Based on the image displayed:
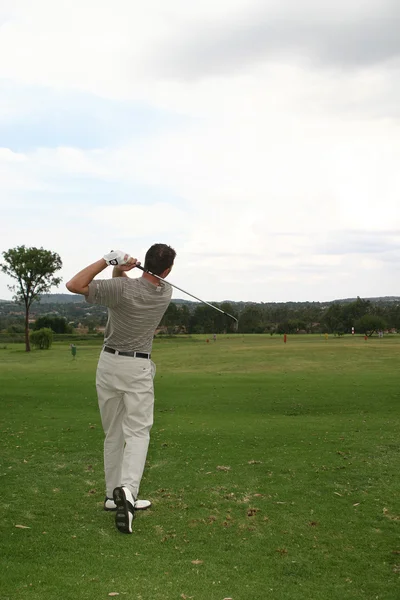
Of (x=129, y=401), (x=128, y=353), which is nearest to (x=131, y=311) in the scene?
(x=128, y=353)

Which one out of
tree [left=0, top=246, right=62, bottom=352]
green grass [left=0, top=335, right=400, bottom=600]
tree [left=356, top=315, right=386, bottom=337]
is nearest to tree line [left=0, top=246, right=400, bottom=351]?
tree [left=356, top=315, right=386, bottom=337]

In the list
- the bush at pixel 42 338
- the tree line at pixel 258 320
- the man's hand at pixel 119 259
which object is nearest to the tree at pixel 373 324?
the tree line at pixel 258 320

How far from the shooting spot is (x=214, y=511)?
662 centimetres

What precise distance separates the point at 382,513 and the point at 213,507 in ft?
6.36

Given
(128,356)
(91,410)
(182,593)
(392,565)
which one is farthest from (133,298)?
(91,410)

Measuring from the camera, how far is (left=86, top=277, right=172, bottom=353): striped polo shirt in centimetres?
617

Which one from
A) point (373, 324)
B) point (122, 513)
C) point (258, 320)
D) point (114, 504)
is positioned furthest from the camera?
point (258, 320)

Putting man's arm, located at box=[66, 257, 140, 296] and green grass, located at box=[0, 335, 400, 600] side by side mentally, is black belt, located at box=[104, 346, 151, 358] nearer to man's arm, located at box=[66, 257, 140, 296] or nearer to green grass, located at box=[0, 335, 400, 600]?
man's arm, located at box=[66, 257, 140, 296]

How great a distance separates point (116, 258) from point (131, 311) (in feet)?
2.16

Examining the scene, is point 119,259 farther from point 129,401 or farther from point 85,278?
point 129,401

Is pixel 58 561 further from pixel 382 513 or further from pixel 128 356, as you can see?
pixel 382 513

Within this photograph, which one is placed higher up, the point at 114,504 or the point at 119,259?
the point at 119,259

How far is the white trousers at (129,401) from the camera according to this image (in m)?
6.26

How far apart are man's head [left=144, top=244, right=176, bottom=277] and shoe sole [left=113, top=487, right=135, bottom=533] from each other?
7.64 ft
